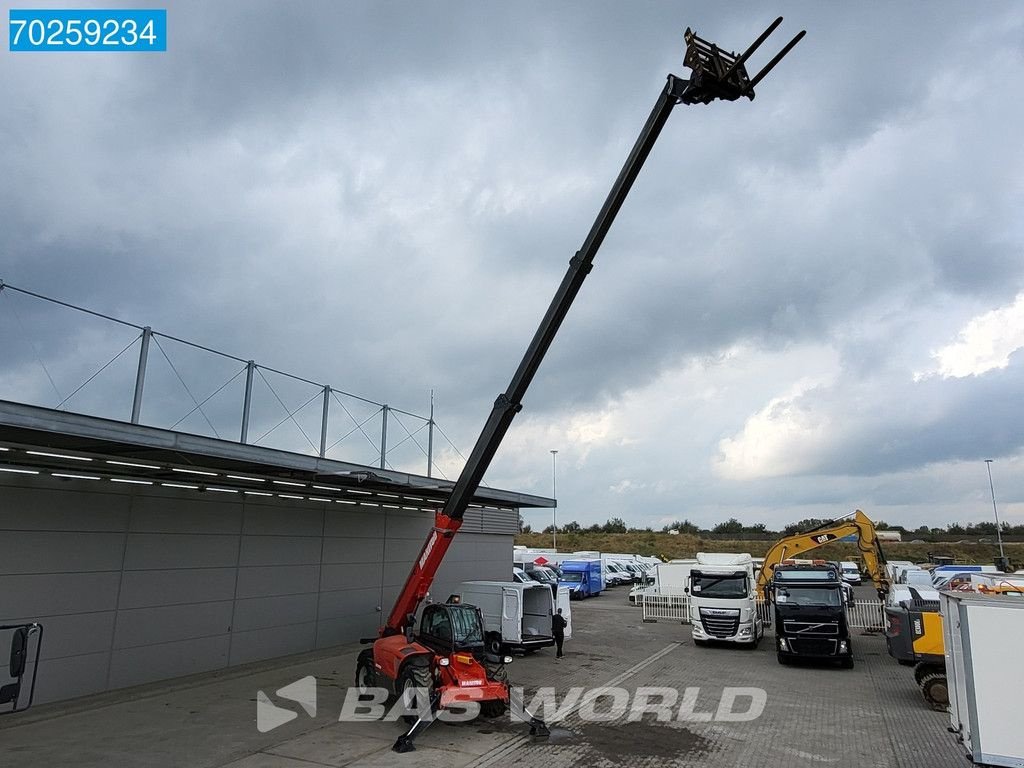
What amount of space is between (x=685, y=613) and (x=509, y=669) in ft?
43.5

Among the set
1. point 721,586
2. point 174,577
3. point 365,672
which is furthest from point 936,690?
point 174,577

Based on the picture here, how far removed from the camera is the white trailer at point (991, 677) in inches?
266

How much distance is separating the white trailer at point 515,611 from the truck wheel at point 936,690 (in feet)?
28.7

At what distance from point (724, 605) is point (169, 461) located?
15.3 m

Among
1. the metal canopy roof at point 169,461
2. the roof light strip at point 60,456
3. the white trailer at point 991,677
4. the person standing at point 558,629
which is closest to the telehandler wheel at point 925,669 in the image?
the white trailer at point 991,677

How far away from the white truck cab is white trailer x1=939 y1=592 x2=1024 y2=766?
11.8 m

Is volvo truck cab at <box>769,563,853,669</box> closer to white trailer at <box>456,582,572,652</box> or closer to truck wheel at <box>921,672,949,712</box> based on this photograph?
truck wheel at <box>921,672,949,712</box>

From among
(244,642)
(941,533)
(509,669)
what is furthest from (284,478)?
(941,533)

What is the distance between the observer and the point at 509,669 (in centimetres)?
1581

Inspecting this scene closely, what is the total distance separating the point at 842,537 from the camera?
20203mm

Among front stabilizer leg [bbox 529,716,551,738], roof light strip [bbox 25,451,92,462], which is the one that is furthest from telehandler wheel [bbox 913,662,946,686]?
roof light strip [bbox 25,451,92,462]

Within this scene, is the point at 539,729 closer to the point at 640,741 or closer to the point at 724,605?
the point at 640,741

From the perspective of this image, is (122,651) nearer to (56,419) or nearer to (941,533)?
(56,419)

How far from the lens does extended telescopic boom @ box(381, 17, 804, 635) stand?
10336mm
